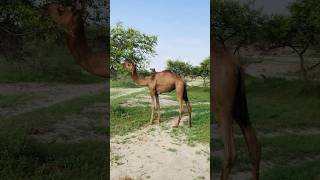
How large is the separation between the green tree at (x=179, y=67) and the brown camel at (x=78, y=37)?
76 cm

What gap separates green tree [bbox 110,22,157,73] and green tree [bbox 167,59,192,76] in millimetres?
252

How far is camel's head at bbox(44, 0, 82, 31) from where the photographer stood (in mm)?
5586

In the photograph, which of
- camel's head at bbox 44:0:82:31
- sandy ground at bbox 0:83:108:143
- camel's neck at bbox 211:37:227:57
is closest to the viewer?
camel's head at bbox 44:0:82:31

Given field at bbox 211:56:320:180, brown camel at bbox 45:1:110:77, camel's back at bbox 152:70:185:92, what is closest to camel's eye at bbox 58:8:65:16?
brown camel at bbox 45:1:110:77

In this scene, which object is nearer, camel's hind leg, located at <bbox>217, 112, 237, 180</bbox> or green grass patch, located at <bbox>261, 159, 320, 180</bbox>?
camel's hind leg, located at <bbox>217, 112, 237, 180</bbox>

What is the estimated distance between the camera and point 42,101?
6.16m

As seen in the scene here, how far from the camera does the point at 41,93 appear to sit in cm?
613

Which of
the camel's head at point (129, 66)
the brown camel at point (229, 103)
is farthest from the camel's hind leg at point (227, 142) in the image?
the camel's head at point (129, 66)

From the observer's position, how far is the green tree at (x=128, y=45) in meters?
5.69

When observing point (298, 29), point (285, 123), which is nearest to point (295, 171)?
point (285, 123)

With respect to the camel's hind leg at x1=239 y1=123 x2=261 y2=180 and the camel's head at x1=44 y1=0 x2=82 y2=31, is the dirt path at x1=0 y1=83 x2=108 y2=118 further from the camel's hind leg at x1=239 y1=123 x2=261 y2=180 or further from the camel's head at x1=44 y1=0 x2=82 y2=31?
the camel's hind leg at x1=239 y1=123 x2=261 y2=180

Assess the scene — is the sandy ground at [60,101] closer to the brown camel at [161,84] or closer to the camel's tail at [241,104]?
the brown camel at [161,84]

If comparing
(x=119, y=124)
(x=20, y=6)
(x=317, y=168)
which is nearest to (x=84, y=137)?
(x=119, y=124)

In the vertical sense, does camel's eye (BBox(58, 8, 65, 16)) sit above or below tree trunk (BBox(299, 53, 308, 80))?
above
